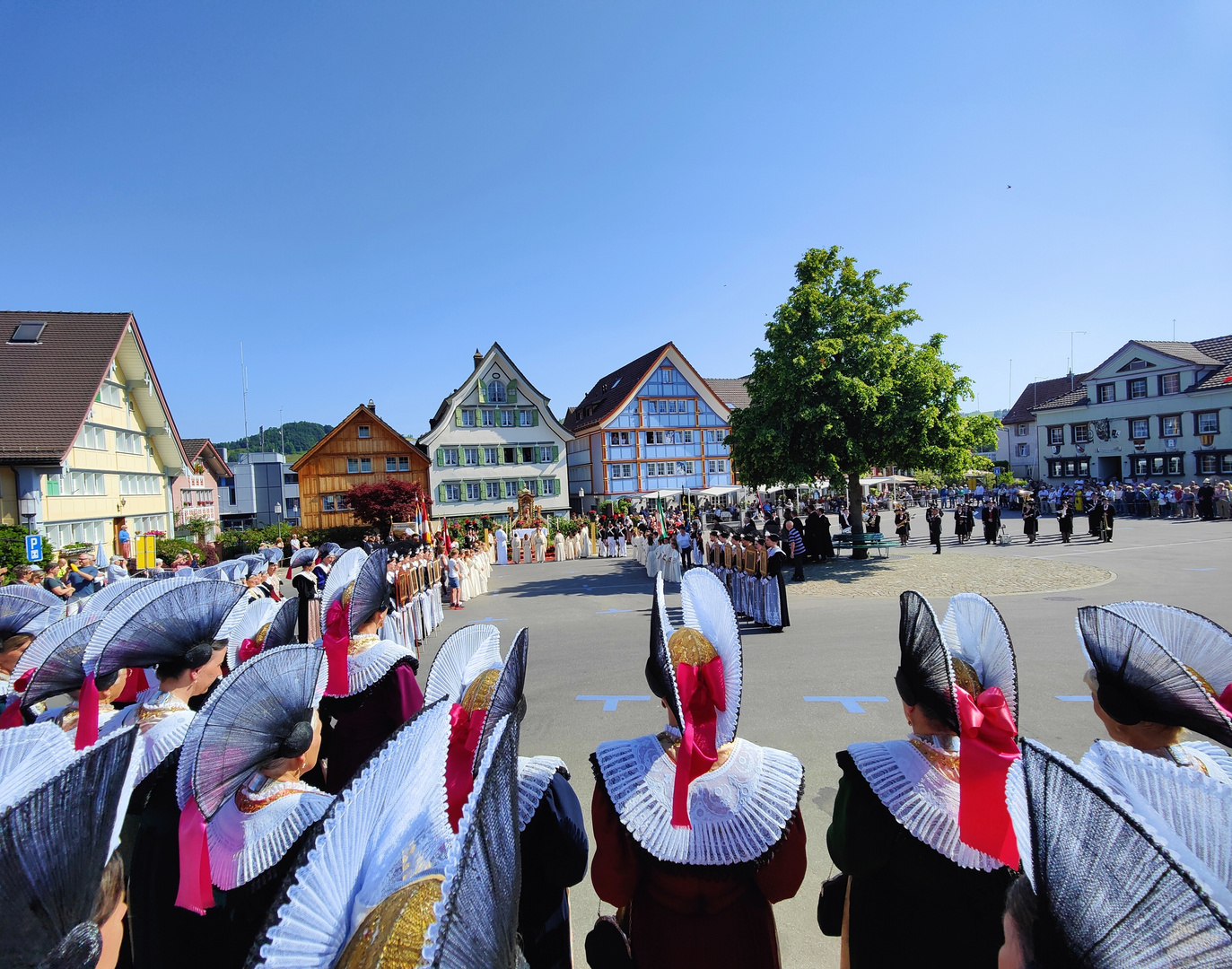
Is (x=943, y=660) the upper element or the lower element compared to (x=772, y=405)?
lower

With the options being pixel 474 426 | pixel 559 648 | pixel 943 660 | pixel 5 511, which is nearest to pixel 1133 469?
pixel 474 426

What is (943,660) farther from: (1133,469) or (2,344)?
(1133,469)

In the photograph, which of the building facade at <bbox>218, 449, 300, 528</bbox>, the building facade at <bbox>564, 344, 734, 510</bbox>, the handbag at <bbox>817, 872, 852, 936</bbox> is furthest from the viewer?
the building facade at <bbox>218, 449, 300, 528</bbox>

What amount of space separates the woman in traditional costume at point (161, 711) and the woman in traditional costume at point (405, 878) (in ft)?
4.56

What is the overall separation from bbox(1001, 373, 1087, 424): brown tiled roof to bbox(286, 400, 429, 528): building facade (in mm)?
45486

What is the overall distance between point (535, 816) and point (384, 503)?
3274 centimetres

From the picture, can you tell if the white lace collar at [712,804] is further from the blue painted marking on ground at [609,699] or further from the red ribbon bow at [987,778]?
the blue painted marking on ground at [609,699]

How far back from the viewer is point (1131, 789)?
1.16 meters

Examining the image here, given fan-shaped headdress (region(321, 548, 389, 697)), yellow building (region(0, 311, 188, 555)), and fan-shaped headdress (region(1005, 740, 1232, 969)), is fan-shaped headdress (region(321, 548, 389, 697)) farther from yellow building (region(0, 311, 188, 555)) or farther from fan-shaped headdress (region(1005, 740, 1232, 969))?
yellow building (region(0, 311, 188, 555))

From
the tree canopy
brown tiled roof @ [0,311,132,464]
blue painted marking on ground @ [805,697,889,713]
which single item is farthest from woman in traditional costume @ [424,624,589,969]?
the tree canopy

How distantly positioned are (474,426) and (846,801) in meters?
36.4

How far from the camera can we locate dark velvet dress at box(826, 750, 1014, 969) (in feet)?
6.55

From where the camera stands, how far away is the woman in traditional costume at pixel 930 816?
190 cm

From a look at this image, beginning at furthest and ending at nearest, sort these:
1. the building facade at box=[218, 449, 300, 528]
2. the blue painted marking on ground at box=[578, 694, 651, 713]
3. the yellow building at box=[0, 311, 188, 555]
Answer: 1. the building facade at box=[218, 449, 300, 528]
2. the yellow building at box=[0, 311, 188, 555]
3. the blue painted marking on ground at box=[578, 694, 651, 713]
